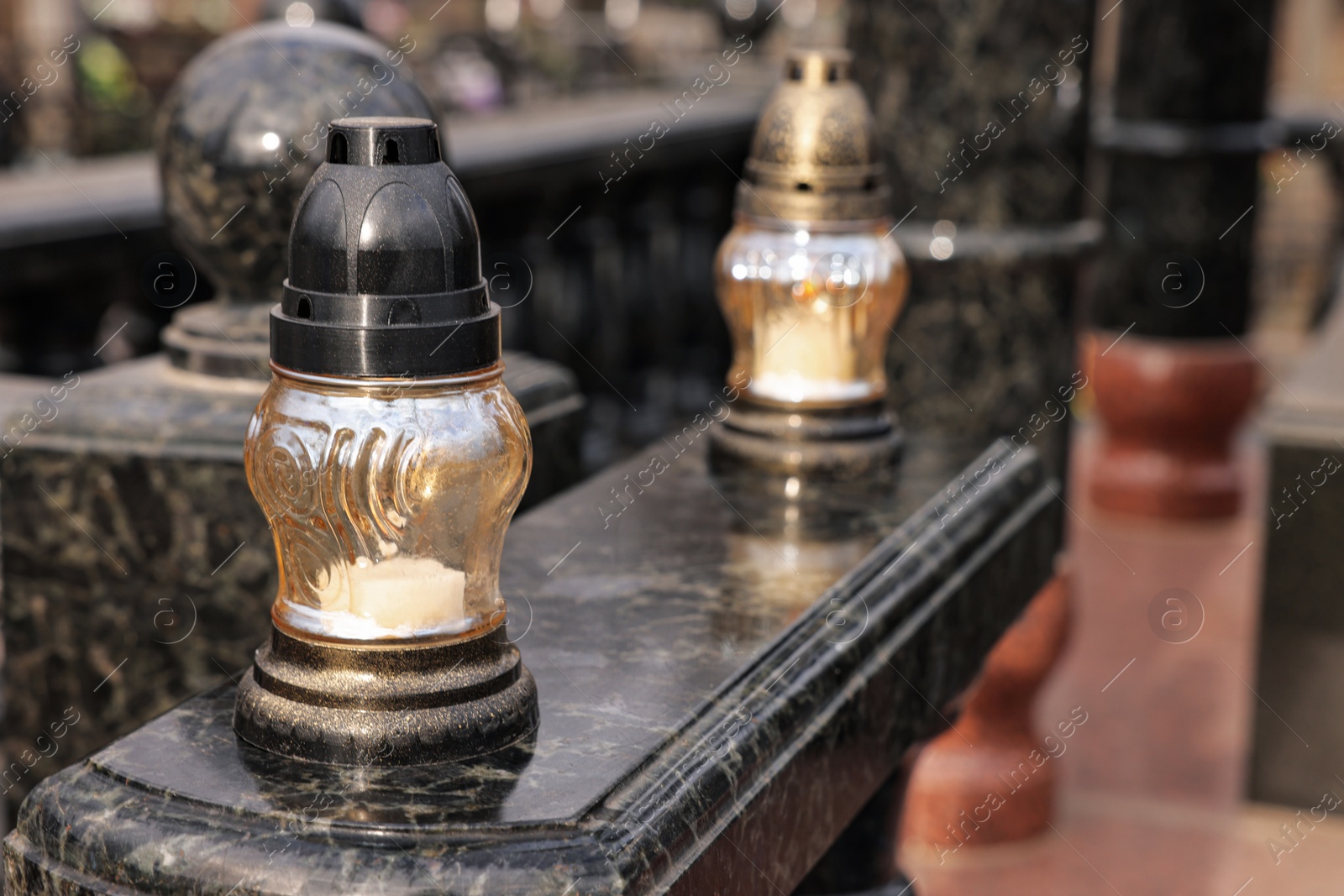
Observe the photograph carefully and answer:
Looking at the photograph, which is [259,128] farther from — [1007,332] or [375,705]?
[1007,332]

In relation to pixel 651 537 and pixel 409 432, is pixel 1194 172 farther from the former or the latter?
pixel 409 432

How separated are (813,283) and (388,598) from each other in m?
0.93

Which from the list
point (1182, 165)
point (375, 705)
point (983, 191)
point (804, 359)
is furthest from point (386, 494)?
point (1182, 165)

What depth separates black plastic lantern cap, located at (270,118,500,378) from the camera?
1104 millimetres

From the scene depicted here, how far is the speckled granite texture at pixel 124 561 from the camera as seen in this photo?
1800mm

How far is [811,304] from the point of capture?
1947 millimetres

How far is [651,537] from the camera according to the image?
176 centimetres

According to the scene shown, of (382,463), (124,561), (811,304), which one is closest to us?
(382,463)

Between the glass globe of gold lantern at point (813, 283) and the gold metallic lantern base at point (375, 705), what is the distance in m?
0.86

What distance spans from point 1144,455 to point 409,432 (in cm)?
529

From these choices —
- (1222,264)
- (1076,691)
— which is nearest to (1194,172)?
(1222,264)

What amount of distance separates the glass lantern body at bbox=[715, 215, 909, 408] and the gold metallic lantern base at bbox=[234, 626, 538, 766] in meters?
0.89

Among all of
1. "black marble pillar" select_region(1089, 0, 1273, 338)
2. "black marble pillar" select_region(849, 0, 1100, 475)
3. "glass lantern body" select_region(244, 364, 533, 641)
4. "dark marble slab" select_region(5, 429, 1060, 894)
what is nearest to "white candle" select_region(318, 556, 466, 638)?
"glass lantern body" select_region(244, 364, 533, 641)

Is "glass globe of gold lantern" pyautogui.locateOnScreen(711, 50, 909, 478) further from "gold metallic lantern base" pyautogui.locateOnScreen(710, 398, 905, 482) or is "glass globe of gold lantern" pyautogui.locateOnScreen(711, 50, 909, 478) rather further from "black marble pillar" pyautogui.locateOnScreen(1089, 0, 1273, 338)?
"black marble pillar" pyautogui.locateOnScreen(1089, 0, 1273, 338)
